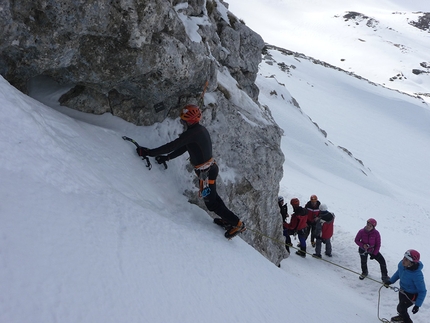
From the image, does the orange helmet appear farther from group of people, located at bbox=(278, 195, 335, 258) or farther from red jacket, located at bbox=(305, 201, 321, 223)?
red jacket, located at bbox=(305, 201, 321, 223)

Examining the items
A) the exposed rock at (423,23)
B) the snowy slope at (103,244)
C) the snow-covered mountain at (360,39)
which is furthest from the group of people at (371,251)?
the exposed rock at (423,23)

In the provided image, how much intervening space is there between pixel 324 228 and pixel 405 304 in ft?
11.4

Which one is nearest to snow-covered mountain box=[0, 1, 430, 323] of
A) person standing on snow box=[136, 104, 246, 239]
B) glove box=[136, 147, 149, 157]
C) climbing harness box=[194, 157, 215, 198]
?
glove box=[136, 147, 149, 157]

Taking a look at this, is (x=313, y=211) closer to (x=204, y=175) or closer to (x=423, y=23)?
(x=204, y=175)

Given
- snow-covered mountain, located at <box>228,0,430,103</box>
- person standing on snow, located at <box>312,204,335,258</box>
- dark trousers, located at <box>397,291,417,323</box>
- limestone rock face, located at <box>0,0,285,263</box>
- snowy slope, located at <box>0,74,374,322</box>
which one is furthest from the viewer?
snow-covered mountain, located at <box>228,0,430,103</box>

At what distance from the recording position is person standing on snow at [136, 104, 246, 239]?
5.94 m

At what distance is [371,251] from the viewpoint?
371 inches

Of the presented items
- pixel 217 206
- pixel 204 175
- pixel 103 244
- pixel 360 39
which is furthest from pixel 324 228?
pixel 360 39

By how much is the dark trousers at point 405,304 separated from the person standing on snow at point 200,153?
3996 millimetres

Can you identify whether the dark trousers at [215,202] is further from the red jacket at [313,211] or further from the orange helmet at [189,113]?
the red jacket at [313,211]

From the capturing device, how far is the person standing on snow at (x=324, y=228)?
10.4m

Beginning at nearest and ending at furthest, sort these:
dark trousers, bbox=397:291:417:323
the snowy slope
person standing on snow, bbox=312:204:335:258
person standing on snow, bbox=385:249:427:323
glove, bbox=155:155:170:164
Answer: the snowy slope
glove, bbox=155:155:170:164
person standing on snow, bbox=385:249:427:323
dark trousers, bbox=397:291:417:323
person standing on snow, bbox=312:204:335:258

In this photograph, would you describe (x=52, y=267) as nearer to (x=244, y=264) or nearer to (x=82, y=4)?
(x=244, y=264)

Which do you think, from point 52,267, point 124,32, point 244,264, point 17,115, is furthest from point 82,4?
point 244,264
